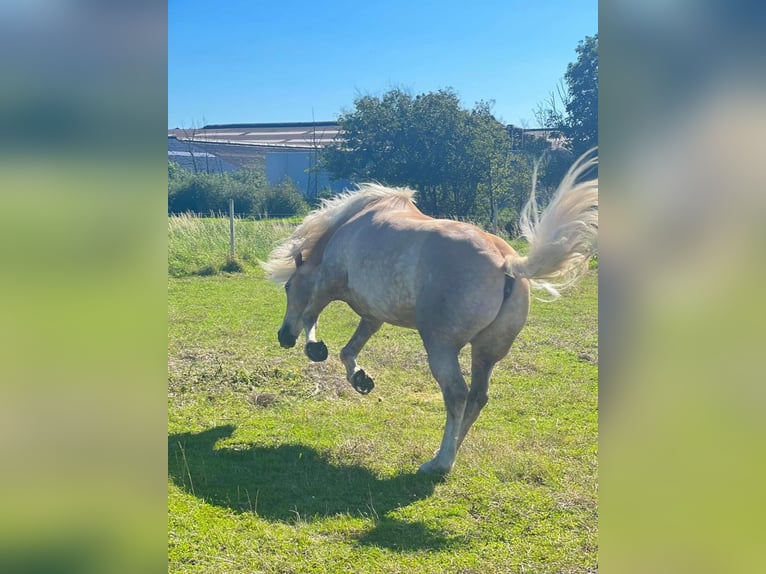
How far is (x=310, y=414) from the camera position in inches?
201

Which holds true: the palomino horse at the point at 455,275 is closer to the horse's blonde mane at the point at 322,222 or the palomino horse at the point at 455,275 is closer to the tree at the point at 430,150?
the horse's blonde mane at the point at 322,222

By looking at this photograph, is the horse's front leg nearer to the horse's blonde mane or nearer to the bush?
the horse's blonde mane

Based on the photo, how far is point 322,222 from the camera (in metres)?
5.34

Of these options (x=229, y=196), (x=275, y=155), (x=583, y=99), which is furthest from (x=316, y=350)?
(x=275, y=155)

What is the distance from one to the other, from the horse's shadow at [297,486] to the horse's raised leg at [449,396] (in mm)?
134

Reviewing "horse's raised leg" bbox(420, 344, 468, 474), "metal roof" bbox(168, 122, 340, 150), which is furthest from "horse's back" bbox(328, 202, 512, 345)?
"metal roof" bbox(168, 122, 340, 150)

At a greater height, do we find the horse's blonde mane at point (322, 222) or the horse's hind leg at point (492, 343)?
the horse's blonde mane at point (322, 222)

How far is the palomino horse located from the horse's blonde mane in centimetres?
18

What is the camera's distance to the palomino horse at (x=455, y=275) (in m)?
3.47

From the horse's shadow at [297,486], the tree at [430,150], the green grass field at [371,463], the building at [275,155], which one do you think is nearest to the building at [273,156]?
the building at [275,155]

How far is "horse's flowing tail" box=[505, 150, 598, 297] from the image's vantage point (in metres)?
3.22
